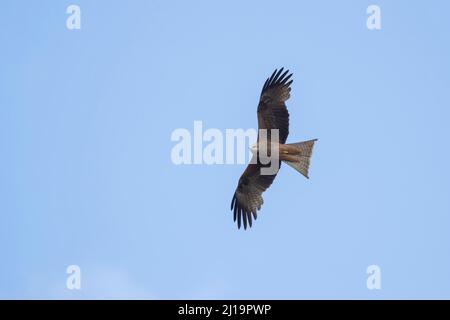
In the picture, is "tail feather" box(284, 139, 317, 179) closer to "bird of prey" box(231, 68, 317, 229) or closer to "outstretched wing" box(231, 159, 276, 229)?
"bird of prey" box(231, 68, 317, 229)

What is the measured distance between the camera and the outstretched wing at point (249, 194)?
689 inches

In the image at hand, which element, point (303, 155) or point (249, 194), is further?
point (249, 194)

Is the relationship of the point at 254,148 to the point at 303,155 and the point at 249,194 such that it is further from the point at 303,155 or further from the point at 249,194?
the point at 249,194

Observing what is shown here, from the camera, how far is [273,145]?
1655cm

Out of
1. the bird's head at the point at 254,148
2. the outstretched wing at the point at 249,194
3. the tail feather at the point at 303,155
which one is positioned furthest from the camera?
the outstretched wing at the point at 249,194

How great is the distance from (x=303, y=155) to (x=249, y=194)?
175cm

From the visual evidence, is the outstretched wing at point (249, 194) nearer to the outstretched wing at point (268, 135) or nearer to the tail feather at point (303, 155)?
the outstretched wing at point (268, 135)

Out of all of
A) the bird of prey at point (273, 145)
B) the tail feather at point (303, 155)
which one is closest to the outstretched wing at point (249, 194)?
the bird of prey at point (273, 145)

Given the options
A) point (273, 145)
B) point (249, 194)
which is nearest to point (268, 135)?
point (273, 145)

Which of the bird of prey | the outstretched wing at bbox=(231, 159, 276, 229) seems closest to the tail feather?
the bird of prey

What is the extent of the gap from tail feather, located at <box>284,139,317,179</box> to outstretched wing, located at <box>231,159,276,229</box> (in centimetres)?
108
